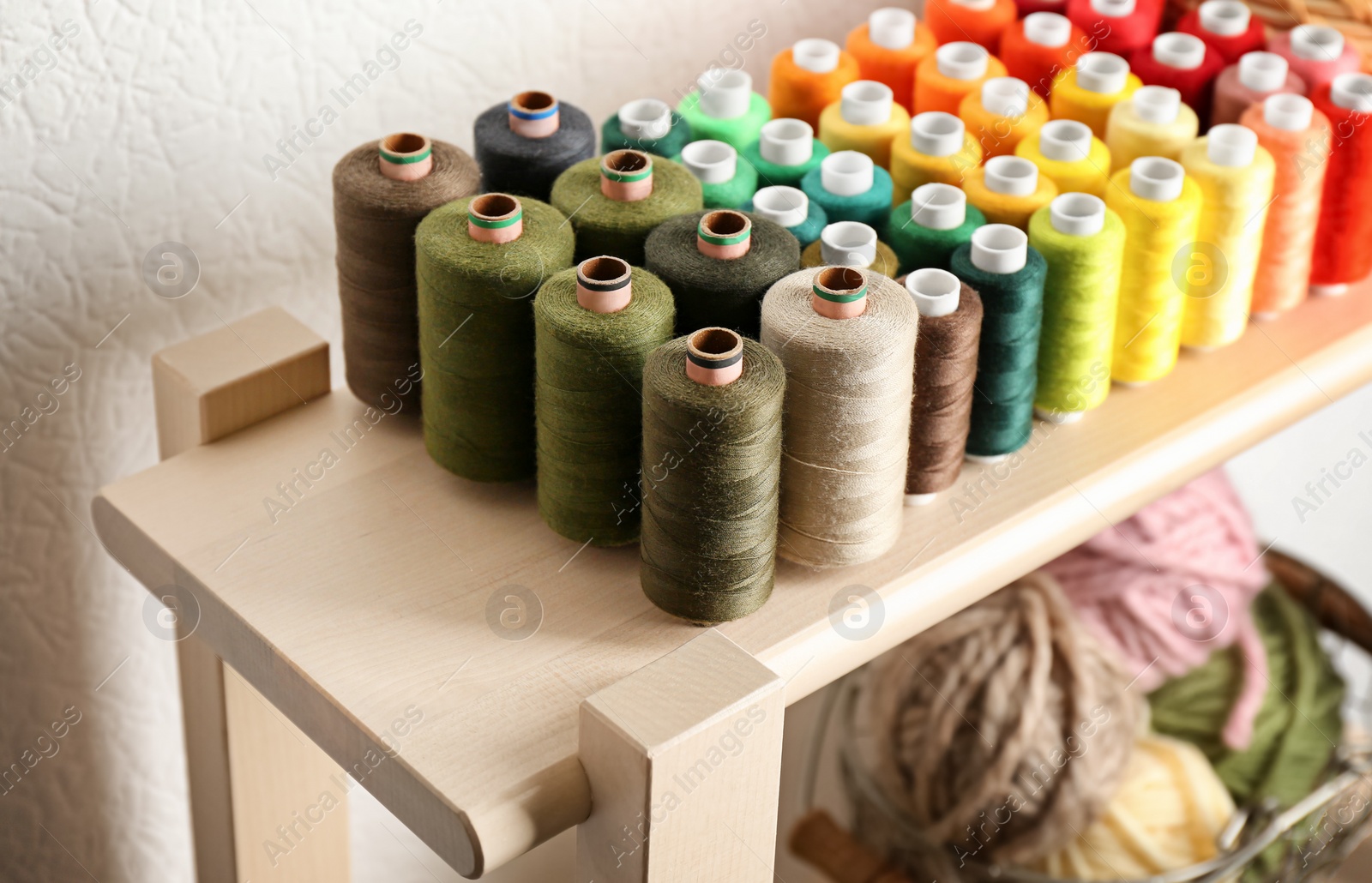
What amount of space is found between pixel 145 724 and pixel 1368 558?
1400 mm

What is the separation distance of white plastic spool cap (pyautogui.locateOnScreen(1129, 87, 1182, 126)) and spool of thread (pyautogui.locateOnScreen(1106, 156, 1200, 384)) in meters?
0.04

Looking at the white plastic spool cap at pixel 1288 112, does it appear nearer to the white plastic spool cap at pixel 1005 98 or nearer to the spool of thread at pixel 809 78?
the white plastic spool cap at pixel 1005 98

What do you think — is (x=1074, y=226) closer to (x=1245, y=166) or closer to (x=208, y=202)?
(x=1245, y=166)

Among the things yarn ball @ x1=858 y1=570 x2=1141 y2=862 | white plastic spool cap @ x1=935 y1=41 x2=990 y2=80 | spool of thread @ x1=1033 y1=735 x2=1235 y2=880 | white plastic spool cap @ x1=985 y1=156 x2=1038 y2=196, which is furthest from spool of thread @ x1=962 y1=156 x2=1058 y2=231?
spool of thread @ x1=1033 y1=735 x2=1235 y2=880

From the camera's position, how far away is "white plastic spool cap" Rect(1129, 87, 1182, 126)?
34.4 inches

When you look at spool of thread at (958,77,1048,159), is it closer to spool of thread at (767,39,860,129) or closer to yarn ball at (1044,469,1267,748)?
spool of thread at (767,39,860,129)

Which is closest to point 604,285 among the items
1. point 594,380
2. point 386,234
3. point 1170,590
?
point 594,380

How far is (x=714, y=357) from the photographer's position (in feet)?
2.05

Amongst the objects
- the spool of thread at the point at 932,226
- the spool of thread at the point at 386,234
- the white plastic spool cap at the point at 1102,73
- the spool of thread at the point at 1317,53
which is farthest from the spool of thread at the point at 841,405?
the spool of thread at the point at 1317,53

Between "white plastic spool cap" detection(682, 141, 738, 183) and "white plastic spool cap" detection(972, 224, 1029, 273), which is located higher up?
"white plastic spool cap" detection(972, 224, 1029, 273)

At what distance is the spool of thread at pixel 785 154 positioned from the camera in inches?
33.6

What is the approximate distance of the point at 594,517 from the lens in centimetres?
73

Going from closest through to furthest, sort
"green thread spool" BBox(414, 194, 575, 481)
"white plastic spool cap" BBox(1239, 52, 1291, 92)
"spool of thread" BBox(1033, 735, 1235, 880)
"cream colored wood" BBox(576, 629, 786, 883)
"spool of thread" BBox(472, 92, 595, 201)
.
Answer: "cream colored wood" BBox(576, 629, 786, 883)
"green thread spool" BBox(414, 194, 575, 481)
"spool of thread" BBox(472, 92, 595, 201)
"white plastic spool cap" BBox(1239, 52, 1291, 92)
"spool of thread" BBox(1033, 735, 1235, 880)

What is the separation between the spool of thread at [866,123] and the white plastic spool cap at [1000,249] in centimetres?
14
